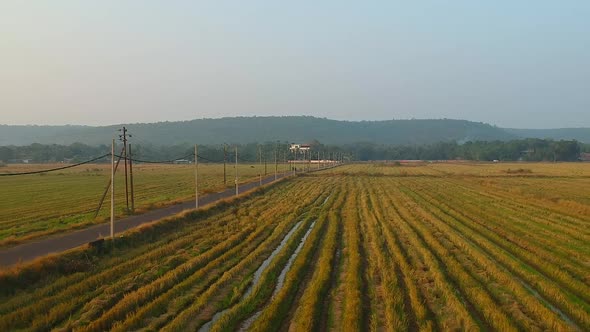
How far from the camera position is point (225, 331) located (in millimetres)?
9773

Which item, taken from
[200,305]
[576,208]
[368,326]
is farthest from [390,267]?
[576,208]

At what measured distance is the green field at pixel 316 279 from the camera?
1034 centimetres

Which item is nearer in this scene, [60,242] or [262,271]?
[262,271]

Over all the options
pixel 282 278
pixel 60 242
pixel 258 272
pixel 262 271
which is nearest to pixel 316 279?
pixel 282 278

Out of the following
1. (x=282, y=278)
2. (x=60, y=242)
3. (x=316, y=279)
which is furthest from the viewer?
(x=60, y=242)

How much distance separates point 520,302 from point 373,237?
9.23 meters

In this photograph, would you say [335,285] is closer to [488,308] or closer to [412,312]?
[412,312]

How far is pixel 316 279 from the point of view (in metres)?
13.7

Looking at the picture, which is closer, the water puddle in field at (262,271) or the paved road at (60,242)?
the water puddle in field at (262,271)

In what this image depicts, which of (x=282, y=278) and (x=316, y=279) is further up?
(x=316, y=279)

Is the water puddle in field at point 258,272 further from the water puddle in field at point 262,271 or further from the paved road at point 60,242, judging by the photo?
the paved road at point 60,242

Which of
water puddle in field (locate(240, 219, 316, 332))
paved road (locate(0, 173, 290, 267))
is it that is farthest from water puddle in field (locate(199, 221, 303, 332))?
paved road (locate(0, 173, 290, 267))

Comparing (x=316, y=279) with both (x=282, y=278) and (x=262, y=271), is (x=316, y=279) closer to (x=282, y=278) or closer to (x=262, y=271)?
(x=282, y=278)

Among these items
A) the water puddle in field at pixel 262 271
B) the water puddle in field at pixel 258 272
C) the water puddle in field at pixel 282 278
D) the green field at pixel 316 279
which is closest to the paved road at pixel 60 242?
the green field at pixel 316 279
